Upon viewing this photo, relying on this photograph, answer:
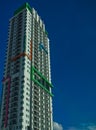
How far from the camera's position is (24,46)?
117m

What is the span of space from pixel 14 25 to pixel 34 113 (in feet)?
200

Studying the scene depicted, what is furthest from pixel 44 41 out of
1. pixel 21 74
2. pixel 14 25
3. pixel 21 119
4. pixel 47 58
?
pixel 21 119

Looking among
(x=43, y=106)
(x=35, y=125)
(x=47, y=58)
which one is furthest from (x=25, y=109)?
(x=47, y=58)

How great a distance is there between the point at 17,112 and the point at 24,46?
126ft

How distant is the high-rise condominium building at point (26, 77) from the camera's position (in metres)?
96.8

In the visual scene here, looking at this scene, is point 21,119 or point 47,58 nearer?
point 21,119

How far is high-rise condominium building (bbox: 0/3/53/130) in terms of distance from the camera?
96.8 meters

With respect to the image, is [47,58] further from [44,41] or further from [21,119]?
[21,119]

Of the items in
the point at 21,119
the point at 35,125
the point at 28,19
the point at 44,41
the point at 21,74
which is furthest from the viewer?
the point at 44,41

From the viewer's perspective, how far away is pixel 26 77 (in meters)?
105

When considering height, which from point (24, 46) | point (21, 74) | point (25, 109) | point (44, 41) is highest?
point (44, 41)

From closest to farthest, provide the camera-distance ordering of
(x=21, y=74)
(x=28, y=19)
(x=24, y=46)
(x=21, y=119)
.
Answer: (x=21, y=119), (x=21, y=74), (x=24, y=46), (x=28, y=19)

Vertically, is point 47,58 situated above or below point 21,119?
above

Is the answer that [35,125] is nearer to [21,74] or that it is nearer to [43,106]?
[43,106]
